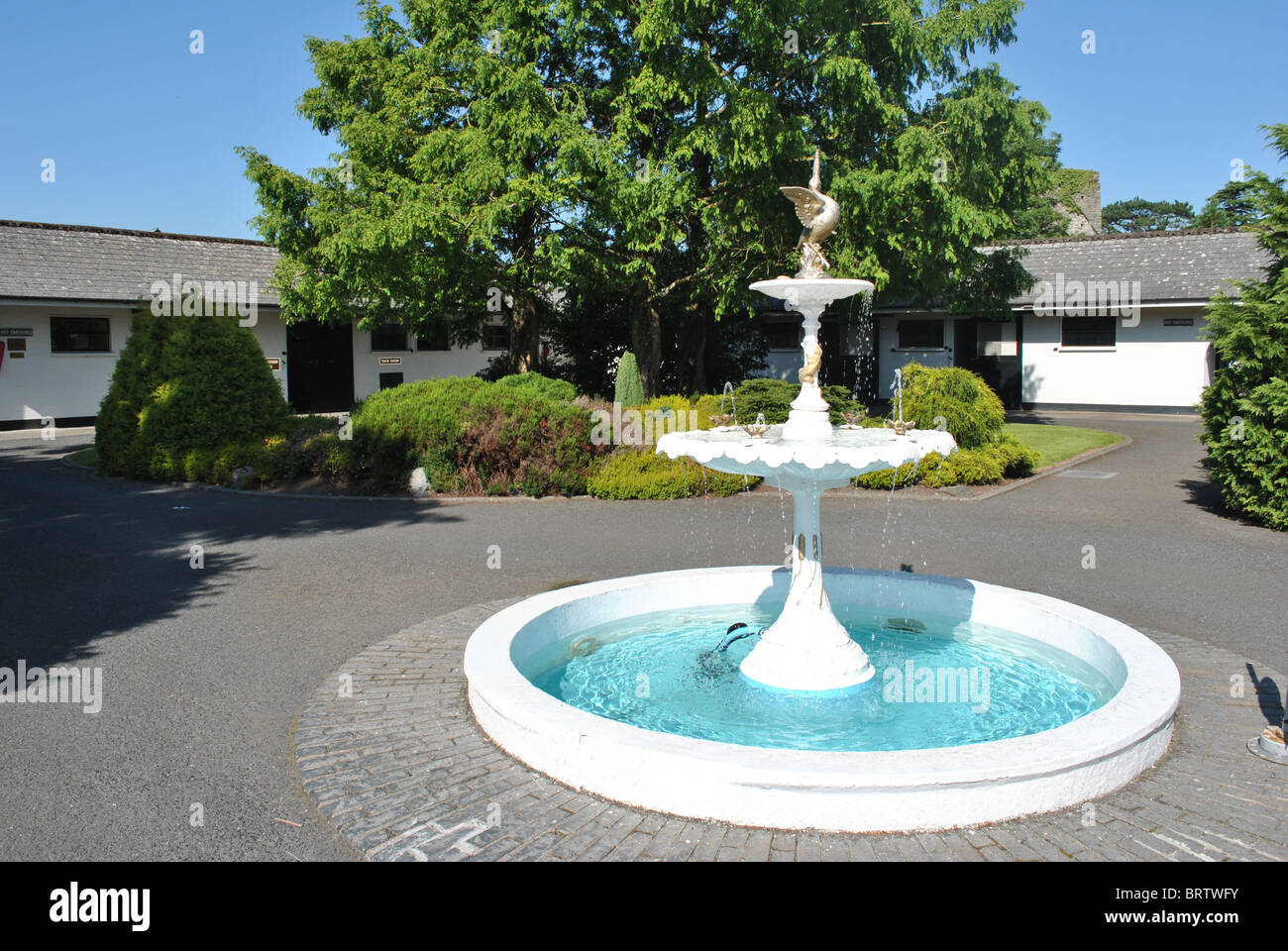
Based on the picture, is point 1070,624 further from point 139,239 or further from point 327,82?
point 139,239

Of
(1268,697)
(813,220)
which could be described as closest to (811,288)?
(813,220)

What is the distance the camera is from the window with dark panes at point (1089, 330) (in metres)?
29.4

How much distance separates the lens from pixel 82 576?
10117mm

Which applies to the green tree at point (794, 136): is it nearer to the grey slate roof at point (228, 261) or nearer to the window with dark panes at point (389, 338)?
the grey slate roof at point (228, 261)

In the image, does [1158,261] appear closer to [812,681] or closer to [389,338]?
[389,338]

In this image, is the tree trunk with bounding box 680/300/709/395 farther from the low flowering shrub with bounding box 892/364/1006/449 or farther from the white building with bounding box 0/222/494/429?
the white building with bounding box 0/222/494/429

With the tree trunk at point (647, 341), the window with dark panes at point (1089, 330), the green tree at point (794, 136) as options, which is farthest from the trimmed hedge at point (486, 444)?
the window with dark panes at point (1089, 330)

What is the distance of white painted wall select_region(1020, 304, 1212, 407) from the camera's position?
28281 millimetres

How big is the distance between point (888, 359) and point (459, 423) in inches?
808

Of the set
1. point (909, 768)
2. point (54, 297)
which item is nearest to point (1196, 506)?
point (909, 768)

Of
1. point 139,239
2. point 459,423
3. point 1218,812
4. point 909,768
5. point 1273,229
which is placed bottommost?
point 1218,812

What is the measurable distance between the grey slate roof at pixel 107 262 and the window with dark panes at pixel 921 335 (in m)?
19.9

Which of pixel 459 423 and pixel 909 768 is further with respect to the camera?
pixel 459 423

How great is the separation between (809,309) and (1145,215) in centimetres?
10772
